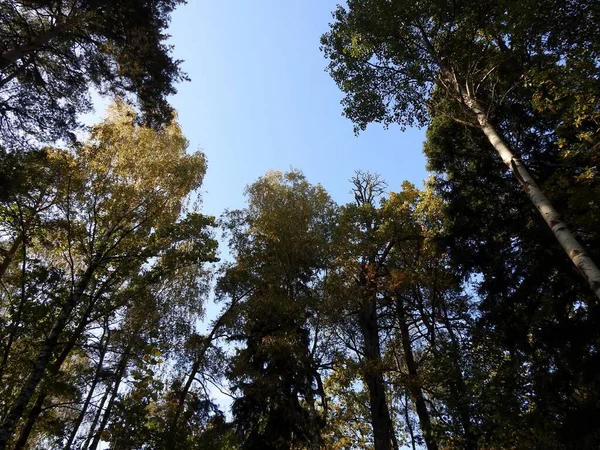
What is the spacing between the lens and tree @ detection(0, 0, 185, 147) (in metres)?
7.71

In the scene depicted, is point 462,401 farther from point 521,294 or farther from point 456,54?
point 456,54

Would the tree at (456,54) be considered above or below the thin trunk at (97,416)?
above

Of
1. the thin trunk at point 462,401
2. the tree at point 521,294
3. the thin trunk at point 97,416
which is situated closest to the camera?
the tree at point 521,294

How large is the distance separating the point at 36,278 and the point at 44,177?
2.51 m

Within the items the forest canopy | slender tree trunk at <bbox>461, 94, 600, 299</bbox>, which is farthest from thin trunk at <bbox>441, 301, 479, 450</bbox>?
slender tree trunk at <bbox>461, 94, 600, 299</bbox>

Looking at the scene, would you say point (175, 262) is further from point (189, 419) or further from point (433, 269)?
point (433, 269)

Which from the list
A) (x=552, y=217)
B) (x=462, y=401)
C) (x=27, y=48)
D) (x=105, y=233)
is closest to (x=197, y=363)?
(x=105, y=233)

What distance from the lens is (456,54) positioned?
9633mm

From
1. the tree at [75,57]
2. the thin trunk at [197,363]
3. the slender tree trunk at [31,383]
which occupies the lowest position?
the slender tree trunk at [31,383]

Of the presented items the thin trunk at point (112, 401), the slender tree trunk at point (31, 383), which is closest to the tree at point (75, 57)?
the slender tree trunk at point (31, 383)

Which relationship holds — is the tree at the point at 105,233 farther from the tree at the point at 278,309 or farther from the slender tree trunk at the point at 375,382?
the slender tree trunk at the point at 375,382

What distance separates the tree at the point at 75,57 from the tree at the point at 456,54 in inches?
197

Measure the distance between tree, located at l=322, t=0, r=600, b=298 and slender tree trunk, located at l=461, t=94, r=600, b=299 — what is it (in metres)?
0.03

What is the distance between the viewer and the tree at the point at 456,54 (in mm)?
6773
